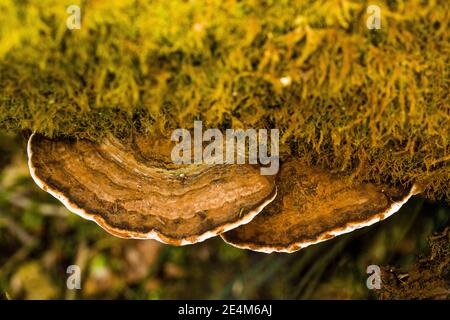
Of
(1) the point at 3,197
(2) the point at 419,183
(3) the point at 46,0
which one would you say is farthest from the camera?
(1) the point at 3,197

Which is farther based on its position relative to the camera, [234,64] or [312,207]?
[312,207]

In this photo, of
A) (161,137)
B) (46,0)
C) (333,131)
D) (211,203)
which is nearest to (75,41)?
(46,0)

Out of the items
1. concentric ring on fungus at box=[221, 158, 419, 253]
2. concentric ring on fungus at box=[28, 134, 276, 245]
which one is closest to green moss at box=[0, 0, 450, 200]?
concentric ring on fungus at box=[28, 134, 276, 245]

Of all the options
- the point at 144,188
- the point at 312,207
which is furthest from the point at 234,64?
the point at 312,207

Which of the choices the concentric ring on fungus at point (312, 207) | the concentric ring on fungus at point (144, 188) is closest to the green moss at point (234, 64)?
the concentric ring on fungus at point (144, 188)

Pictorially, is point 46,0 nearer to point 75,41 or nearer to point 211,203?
point 75,41

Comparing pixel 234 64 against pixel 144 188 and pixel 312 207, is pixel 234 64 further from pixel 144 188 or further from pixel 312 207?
pixel 312 207
